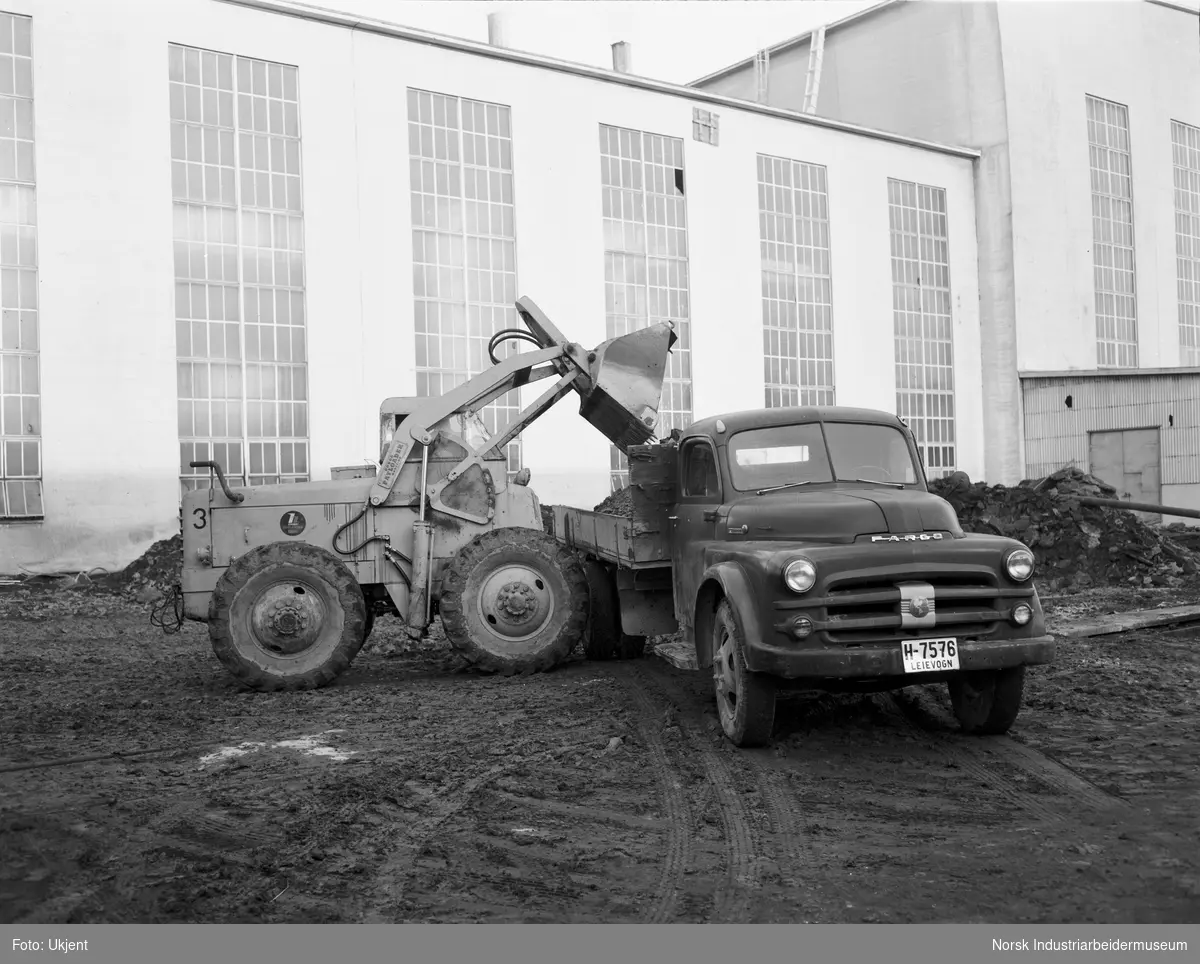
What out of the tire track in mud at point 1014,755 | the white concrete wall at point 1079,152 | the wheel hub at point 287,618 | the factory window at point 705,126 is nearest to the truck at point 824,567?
the tire track in mud at point 1014,755

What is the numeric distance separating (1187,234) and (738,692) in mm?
37013

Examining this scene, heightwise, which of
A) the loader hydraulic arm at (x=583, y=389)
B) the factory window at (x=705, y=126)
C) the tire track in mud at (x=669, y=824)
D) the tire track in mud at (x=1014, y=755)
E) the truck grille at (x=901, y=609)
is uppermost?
the factory window at (x=705, y=126)

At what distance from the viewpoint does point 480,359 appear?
2502 cm

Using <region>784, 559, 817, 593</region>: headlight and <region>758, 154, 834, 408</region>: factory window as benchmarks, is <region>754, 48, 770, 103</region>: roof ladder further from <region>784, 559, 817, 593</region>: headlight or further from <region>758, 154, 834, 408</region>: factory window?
<region>784, 559, 817, 593</region>: headlight

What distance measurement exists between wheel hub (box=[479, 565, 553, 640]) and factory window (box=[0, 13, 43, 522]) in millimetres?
12825

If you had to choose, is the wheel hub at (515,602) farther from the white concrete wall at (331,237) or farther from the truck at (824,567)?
the white concrete wall at (331,237)

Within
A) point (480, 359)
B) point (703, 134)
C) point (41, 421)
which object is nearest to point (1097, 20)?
point (703, 134)

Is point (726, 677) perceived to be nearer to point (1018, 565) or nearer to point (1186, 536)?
point (1018, 565)

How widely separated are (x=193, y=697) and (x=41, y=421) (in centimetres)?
1200

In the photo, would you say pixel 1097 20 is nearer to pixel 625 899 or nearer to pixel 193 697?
pixel 193 697

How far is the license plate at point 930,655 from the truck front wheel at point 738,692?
85 centimetres

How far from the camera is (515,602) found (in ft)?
34.4

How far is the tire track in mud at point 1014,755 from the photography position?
604 centimetres

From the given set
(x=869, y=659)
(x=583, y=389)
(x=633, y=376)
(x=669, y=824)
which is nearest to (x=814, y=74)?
(x=583, y=389)
